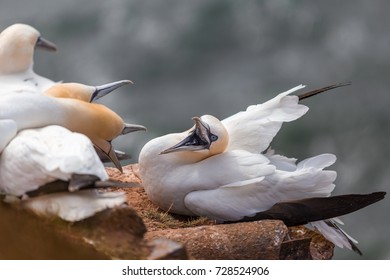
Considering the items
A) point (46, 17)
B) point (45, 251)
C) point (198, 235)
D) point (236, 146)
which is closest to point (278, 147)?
point (46, 17)

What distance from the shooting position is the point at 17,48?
235 inches

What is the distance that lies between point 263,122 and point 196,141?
19.8 inches

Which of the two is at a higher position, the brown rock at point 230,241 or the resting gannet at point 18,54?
the resting gannet at point 18,54

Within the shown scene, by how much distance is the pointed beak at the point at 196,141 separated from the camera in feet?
19.9

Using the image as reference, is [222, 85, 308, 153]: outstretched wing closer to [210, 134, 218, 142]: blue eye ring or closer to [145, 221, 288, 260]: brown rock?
[210, 134, 218, 142]: blue eye ring

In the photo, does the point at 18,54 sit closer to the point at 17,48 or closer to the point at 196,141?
the point at 17,48

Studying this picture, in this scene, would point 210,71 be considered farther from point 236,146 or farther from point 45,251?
point 45,251

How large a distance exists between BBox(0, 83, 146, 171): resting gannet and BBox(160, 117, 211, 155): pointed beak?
0.49 m

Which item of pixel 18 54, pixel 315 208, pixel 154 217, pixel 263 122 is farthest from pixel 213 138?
pixel 18 54

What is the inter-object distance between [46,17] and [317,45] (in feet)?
14.4

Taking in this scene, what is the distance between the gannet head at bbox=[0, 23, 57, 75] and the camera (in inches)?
234

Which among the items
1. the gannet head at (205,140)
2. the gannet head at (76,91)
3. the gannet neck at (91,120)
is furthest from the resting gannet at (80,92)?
the gannet head at (205,140)

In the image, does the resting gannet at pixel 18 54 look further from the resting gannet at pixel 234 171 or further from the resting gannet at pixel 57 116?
the resting gannet at pixel 234 171

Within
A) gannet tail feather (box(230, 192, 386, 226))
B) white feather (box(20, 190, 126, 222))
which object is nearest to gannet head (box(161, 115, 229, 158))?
gannet tail feather (box(230, 192, 386, 226))
